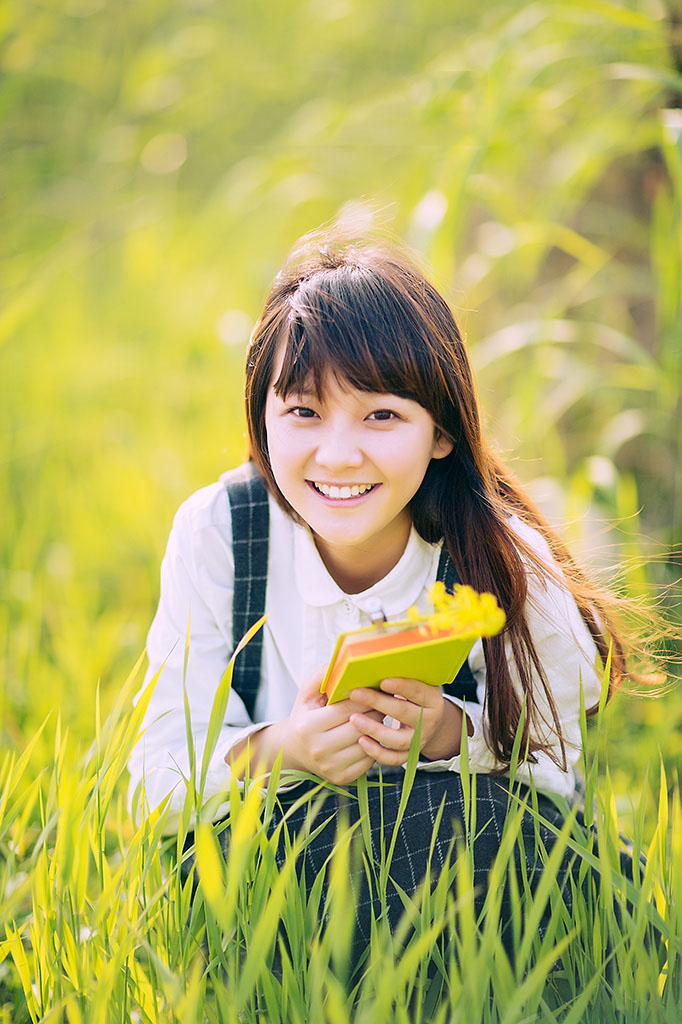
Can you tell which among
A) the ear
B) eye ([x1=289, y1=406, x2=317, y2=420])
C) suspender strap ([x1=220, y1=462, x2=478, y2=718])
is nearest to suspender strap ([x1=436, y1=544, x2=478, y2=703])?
suspender strap ([x1=220, y1=462, x2=478, y2=718])

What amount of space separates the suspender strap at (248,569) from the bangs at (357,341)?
0.67ft

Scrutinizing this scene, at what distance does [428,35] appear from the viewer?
2.42m


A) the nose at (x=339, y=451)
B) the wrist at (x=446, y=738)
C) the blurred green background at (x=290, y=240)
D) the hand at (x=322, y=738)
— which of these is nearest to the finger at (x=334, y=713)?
the hand at (x=322, y=738)

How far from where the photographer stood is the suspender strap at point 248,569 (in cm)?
108

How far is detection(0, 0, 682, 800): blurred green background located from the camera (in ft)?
4.75

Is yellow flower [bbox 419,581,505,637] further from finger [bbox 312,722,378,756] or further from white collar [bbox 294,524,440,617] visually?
white collar [bbox 294,524,440,617]

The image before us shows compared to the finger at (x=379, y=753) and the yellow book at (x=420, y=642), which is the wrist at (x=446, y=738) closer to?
the finger at (x=379, y=753)

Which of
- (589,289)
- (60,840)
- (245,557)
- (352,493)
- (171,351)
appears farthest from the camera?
(171,351)

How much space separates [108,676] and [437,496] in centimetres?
76

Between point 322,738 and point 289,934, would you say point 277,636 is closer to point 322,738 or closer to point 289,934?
point 322,738

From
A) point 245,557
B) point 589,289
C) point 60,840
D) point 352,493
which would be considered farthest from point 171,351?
point 60,840

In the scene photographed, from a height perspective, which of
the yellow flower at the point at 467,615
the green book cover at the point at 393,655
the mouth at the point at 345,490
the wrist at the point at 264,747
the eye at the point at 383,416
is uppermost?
the eye at the point at 383,416

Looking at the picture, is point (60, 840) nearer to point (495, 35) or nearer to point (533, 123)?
point (533, 123)

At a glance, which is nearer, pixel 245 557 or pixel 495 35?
pixel 245 557
